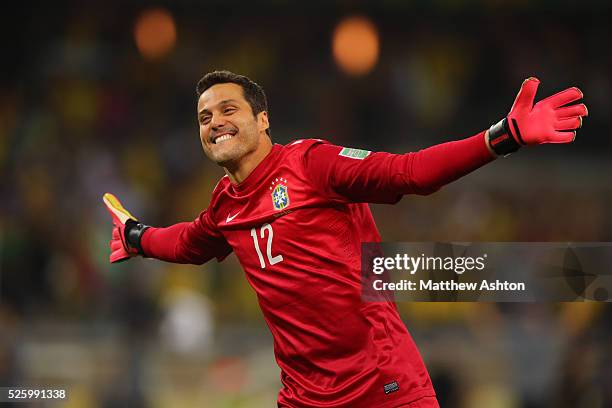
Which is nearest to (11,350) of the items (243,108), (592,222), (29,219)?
(29,219)

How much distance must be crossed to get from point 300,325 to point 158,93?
6715 mm

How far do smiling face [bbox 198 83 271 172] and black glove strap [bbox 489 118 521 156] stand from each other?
989 millimetres

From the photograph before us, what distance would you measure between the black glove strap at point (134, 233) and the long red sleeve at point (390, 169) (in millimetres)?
1146

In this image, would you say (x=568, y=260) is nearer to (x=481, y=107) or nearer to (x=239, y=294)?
(x=239, y=294)

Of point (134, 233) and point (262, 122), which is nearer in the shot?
point (262, 122)

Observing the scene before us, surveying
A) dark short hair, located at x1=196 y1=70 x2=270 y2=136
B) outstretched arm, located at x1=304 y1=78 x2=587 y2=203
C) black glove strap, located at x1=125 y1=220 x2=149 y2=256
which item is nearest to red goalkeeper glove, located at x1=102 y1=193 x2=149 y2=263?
black glove strap, located at x1=125 y1=220 x2=149 y2=256

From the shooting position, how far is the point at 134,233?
3797 mm

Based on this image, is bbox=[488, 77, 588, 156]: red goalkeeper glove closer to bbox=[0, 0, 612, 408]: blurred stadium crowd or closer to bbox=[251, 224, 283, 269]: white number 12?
bbox=[251, 224, 283, 269]: white number 12

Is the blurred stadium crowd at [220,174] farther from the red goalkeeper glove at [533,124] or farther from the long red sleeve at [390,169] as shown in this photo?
the red goalkeeper glove at [533,124]

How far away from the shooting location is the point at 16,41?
348 inches

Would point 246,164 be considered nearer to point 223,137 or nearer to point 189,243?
point 223,137

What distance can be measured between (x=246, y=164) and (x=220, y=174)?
5265 mm

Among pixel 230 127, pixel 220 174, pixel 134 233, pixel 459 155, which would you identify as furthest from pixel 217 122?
pixel 220 174

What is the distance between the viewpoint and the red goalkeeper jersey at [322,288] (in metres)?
2.87
